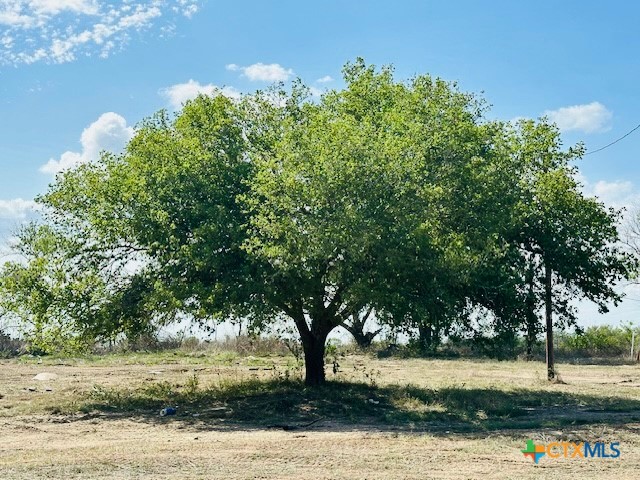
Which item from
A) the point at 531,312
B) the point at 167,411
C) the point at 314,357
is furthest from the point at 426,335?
the point at 167,411

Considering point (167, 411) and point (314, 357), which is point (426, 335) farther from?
point (167, 411)

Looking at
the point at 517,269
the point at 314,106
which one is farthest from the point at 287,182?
the point at 517,269

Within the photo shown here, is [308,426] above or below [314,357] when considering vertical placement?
below

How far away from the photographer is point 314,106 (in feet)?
64.8

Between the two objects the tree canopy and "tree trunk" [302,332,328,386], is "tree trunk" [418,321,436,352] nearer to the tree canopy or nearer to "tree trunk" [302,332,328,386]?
the tree canopy

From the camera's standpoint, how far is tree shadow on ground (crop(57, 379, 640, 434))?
14.9m

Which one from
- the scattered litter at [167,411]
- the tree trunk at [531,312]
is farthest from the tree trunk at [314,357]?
the tree trunk at [531,312]

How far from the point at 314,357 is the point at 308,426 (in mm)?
5127

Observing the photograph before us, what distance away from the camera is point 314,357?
19688mm

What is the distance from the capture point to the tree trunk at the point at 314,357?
19.6m

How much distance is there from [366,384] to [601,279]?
7.52 m

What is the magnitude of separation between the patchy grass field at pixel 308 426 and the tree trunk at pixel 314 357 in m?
0.49

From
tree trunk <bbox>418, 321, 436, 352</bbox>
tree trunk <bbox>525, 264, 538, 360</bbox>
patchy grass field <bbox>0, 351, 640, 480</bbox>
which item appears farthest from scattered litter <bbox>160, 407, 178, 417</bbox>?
tree trunk <bbox>525, 264, 538, 360</bbox>

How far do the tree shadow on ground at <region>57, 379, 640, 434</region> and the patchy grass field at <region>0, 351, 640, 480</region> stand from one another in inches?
1.8
